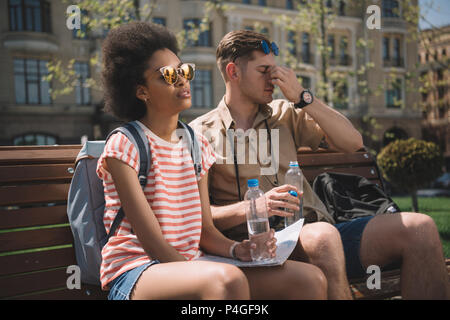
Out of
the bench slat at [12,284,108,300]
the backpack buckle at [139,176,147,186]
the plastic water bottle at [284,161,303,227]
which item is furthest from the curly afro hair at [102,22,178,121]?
the plastic water bottle at [284,161,303,227]

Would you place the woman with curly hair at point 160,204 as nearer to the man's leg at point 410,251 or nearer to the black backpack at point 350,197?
the man's leg at point 410,251

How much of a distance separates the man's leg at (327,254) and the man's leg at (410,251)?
35cm

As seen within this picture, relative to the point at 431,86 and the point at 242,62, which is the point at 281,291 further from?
the point at 431,86

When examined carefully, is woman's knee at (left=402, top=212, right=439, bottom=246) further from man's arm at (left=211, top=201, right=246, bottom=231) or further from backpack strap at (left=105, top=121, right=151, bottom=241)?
backpack strap at (left=105, top=121, right=151, bottom=241)

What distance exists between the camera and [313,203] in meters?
3.09

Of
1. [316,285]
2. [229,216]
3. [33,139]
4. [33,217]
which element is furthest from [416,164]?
[33,139]

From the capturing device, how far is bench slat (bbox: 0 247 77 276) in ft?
8.29

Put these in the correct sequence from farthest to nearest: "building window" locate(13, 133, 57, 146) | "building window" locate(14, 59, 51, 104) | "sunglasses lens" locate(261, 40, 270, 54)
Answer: "building window" locate(14, 59, 51, 104), "building window" locate(13, 133, 57, 146), "sunglasses lens" locate(261, 40, 270, 54)

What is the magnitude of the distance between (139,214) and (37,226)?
94 centimetres

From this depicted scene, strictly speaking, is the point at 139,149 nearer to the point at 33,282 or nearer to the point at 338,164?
the point at 33,282

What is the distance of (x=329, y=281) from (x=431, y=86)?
11.6 m

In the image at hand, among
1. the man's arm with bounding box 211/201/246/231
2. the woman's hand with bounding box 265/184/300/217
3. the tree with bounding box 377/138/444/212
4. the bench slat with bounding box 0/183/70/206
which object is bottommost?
the tree with bounding box 377/138/444/212

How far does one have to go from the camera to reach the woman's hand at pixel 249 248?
7.37 feet

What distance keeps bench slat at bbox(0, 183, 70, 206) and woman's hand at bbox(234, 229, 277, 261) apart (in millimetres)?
1109
